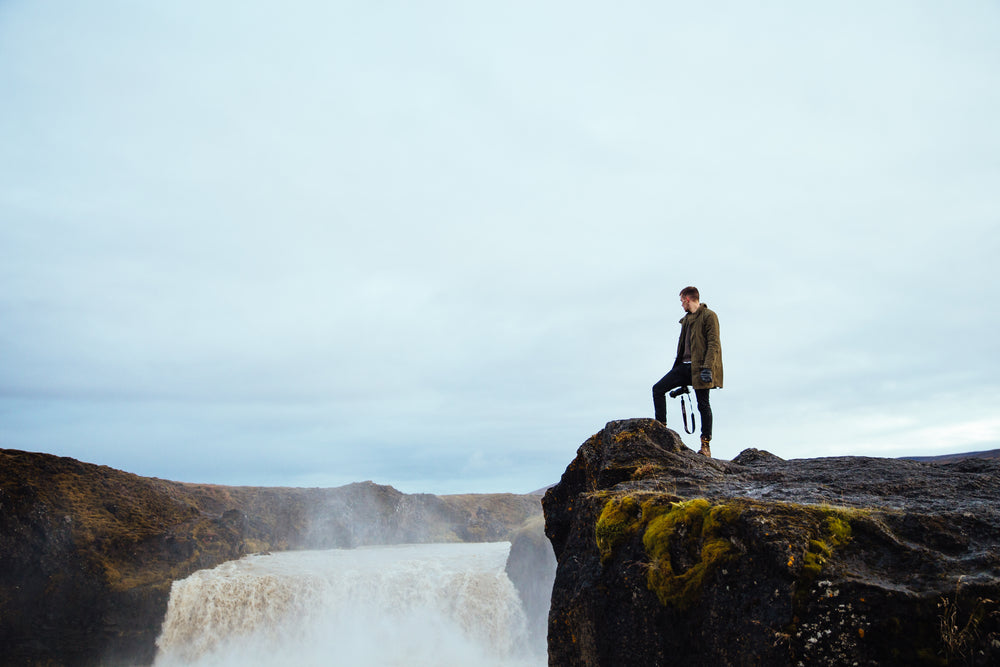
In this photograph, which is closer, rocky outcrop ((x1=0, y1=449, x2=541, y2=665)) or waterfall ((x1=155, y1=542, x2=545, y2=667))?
rocky outcrop ((x1=0, y1=449, x2=541, y2=665))

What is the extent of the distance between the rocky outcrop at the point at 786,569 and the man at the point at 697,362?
2.06 metres

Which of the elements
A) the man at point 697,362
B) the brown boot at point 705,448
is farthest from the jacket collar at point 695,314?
the brown boot at point 705,448

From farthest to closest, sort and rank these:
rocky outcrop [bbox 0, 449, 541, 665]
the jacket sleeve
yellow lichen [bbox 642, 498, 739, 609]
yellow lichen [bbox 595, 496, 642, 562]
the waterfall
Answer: the waterfall, rocky outcrop [bbox 0, 449, 541, 665], the jacket sleeve, yellow lichen [bbox 595, 496, 642, 562], yellow lichen [bbox 642, 498, 739, 609]

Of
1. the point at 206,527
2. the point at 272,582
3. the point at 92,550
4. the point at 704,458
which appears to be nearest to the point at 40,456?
the point at 92,550

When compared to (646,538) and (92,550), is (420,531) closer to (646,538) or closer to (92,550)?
(92,550)

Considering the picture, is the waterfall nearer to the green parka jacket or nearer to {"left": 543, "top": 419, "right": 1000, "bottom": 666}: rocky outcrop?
the green parka jacket

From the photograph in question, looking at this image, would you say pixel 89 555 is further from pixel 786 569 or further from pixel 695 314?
pixel 786 569

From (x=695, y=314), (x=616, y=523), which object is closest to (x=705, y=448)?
(x=695, y=314)

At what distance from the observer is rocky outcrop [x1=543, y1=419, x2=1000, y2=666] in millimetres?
3799

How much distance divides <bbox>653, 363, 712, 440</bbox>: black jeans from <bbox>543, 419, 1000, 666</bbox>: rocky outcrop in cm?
205

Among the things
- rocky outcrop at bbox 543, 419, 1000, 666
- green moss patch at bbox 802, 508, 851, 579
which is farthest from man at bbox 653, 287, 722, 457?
green moss patch at bbox 802, 508, 851, 579

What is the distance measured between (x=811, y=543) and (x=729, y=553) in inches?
24.3

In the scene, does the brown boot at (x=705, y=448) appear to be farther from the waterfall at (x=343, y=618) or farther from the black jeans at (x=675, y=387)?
the waterfall at (x=343, y=618)

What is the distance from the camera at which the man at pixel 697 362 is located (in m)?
9.21
